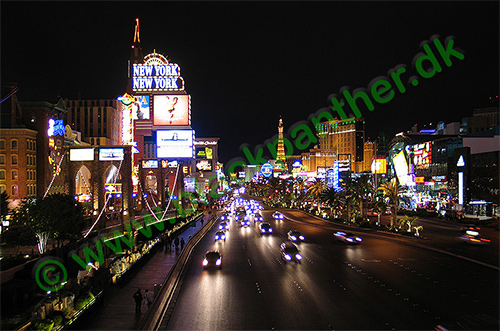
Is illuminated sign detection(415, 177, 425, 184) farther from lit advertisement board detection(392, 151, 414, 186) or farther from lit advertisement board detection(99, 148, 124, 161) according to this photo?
lit advertisement board detection(99, 148, 124, 161)

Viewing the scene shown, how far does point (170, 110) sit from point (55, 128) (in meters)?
21.9

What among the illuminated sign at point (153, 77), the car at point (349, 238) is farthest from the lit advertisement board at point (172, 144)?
the car at point (349, 238)

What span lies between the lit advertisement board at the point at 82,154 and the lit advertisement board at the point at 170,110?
75.3 ft

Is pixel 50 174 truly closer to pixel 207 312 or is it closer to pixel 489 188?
pixel 207 312

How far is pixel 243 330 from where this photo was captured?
1623 cm

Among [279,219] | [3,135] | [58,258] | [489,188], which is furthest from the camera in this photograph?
[279,219]

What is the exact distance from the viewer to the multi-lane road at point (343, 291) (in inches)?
674

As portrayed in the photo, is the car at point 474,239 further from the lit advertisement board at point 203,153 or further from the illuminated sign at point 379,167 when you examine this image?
the lit advertisement board at point 203,153

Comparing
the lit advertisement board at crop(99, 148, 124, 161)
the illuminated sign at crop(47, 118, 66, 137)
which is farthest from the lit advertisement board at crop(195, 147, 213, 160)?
the lit advertisement board at crop(99, 148, 124, 161)

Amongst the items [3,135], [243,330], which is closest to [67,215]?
[243,330]

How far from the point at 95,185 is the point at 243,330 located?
39.0 metres

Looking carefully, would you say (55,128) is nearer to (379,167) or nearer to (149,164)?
(149,164)

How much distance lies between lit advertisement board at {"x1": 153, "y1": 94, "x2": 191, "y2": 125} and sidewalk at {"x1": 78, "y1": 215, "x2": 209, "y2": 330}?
43378 millimetres

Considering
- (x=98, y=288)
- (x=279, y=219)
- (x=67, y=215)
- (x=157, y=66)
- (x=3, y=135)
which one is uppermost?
(x=157, y=66)
